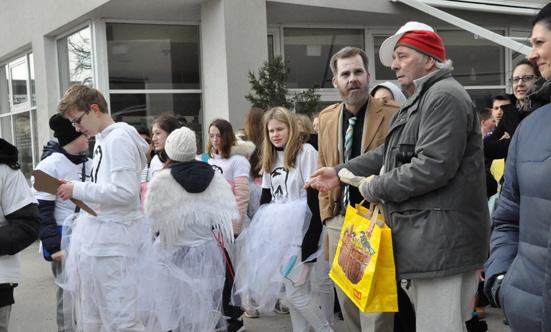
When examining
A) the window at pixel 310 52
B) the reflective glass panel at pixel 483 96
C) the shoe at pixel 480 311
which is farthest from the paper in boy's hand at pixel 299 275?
the reflective glass panel at pixel 483 96

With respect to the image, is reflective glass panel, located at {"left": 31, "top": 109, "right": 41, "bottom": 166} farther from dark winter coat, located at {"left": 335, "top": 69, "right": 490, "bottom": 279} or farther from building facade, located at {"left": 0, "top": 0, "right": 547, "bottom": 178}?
dark winter coat, located at {"left": 335, "top": 69, "right": 490, "bottom": 279}

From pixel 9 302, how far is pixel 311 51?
10330 millimetres

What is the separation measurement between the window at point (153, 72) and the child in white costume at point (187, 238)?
7773mm

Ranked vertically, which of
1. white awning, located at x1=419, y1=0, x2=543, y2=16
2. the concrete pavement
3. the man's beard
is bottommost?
the concrete pavement

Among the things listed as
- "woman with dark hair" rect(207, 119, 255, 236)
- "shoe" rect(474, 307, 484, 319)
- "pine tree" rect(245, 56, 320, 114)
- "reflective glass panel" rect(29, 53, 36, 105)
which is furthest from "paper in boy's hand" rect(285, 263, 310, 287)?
"reflective glass panel" rect(29, 53, 36, 105)

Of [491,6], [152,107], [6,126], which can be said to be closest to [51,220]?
[152,107]

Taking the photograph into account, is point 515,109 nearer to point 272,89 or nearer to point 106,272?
point 106,272

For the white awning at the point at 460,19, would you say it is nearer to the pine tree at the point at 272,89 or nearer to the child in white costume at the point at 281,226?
the pine tree at the point at 272,89

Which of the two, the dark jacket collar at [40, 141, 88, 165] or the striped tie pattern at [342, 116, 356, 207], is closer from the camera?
the striped tie pattern at [342, 116, 356, 207]

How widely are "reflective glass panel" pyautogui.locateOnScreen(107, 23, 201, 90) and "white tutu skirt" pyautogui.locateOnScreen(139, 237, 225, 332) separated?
329 inches

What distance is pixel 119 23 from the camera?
11.9 metres

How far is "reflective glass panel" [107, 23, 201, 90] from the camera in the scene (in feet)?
39.1

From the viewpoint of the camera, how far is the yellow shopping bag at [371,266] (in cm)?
275

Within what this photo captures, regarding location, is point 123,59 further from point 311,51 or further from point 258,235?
point 258,235
